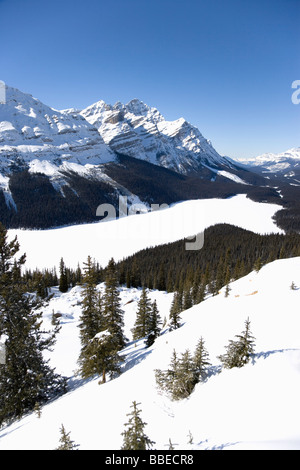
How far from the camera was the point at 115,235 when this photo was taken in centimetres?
14325

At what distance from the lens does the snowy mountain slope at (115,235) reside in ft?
369

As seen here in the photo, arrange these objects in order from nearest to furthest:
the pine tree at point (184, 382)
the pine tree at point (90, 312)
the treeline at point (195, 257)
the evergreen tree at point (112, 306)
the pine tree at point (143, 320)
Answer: the pine tree at point (184, 382) < the evergreen tree at point (112, 306) < the pine tree at point (90, 312) < the pine tree at point (143, 320) < the treeline at point (195, 257)

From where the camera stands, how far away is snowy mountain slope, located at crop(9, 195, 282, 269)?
11256 cm

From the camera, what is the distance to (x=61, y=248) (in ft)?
401

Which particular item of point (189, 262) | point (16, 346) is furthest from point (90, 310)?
point (189, 262)

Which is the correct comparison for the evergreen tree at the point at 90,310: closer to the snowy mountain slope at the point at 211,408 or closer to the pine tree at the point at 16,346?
the pine tree at the point at 16,346

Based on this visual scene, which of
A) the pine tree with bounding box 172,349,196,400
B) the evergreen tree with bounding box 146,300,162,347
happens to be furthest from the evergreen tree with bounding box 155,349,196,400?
the evergreen tree with bounding box 146,300,162,347

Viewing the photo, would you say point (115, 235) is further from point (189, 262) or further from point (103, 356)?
point (103, 356)

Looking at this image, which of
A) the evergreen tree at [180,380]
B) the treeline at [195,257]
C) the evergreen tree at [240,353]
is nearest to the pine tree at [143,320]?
the evergreen tree at [180,380]

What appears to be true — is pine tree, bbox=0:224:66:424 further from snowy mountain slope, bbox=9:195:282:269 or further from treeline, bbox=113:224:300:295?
snowy mountain slope, bbox=9:195:282:269

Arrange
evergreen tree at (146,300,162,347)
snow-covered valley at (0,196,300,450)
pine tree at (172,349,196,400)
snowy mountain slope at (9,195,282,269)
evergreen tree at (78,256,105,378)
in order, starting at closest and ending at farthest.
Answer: snow-covered valley at (0,196,300,450) < pine tree at (172,349,196,400) < evergreen tree at (78,256,105,378) < evergreen tree at (146,300,162,347) < snowy mountain slope at (9,195,282,269)

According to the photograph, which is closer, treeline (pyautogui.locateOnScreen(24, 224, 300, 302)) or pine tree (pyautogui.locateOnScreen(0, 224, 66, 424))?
pine tree (pyautogui.locateOnScreen(0, 224, 66, 424))
